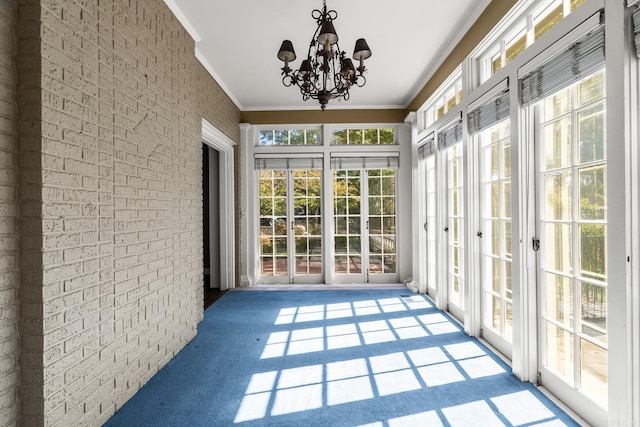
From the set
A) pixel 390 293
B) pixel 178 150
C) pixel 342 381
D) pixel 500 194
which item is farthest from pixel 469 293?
pixel 178 150

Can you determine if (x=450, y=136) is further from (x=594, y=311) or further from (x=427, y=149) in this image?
(x=594, y=311)

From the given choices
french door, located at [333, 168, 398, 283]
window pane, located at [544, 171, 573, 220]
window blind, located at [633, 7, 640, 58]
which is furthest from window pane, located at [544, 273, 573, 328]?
french door, located at [333, 168, 398, 283]

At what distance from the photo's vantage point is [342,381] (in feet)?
8.48

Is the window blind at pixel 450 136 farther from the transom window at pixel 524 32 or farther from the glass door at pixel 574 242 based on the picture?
the glass door at pixel 574 242

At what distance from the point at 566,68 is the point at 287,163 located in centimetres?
444

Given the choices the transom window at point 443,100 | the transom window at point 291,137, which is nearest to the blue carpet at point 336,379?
the transom window at point 443,100

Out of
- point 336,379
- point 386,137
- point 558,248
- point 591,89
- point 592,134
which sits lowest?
point 336,379

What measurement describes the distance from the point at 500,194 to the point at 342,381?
206 cm

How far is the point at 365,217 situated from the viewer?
5.99 meters

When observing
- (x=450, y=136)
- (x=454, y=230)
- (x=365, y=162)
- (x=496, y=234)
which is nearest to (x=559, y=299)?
(x=496, y=234)

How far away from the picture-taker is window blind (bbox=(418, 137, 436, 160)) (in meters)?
4.65

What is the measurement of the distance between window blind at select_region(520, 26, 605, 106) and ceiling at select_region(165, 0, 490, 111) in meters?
1.09

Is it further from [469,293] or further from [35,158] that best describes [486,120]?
[35,158]

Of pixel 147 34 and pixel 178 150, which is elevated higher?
pixel 147 34
